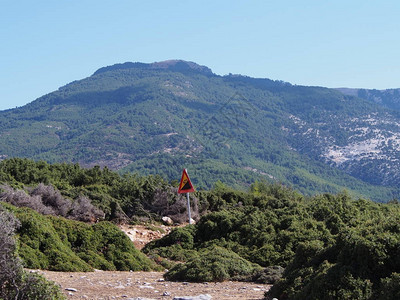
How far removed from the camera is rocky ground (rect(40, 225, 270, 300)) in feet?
28.7

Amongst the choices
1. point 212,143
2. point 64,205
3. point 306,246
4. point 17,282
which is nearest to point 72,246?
point 17,282

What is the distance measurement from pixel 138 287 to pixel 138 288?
0.34ft

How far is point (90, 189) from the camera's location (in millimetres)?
28172

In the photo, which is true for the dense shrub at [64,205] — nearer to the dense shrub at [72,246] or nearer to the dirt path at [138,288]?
the dense shrub at [72,246]

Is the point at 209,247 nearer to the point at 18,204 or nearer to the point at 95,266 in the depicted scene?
the point at 95,266

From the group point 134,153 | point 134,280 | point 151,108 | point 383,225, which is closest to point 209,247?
point 134,280

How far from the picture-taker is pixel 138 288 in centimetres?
961

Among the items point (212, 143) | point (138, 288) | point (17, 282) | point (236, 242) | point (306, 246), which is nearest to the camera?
point (17, 282)

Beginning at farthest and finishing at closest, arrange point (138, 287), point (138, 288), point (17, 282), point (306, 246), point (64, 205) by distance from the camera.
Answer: point (64, 205) < point (138, 287) < point (138, 288) < point (306, 246) < point (17, 282)

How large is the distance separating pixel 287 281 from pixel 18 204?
41.8 ft

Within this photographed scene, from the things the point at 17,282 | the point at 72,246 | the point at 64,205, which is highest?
the point at 17,282

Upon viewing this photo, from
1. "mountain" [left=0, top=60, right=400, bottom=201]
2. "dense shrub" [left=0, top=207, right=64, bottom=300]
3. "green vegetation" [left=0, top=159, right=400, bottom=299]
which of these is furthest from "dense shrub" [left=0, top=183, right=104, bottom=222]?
"mountain" [left=0, top=60, right=400, bottom=201]

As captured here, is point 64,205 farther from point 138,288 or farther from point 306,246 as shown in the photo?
point 306,246

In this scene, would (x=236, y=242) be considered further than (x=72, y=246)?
Yes
